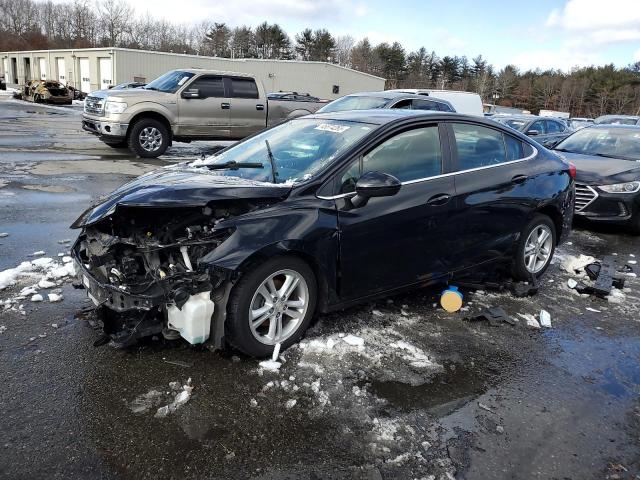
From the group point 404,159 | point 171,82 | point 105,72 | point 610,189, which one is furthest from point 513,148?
point 105,72

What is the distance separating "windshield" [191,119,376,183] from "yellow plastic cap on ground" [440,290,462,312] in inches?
65.1

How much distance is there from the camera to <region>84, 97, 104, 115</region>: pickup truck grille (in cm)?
1188

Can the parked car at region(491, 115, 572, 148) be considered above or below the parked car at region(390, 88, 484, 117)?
below

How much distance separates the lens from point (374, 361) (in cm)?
362

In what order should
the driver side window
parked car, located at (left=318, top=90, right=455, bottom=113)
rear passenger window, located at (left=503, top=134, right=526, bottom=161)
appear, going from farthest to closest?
parked car, located at (left=318, top=90, right=455, bottom=113), rear passenger window, located at (left=503, top=134, right=526, bottom=161), the driver side window

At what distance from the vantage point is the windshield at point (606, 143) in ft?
28.7

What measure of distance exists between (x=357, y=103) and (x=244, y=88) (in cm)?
405

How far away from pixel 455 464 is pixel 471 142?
290 centimetres

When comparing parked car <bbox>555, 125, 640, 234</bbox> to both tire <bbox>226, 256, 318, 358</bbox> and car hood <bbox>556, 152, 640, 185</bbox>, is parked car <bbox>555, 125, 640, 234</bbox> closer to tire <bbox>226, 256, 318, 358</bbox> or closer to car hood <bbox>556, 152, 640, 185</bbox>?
car hood <bbox>556, 152, 640, 185</bbox>

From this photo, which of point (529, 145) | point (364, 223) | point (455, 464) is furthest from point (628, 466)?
point (529, 145)

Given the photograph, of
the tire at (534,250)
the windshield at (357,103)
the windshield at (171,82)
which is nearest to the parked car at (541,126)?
the windshield at (357,103)

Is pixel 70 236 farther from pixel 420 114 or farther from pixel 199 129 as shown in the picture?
pixel 199 129

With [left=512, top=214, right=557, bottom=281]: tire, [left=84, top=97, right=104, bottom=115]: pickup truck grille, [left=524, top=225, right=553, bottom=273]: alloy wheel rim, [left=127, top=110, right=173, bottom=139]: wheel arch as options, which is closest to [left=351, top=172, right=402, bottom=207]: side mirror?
[left=512, top=214, right=557, bottom=281]: tire

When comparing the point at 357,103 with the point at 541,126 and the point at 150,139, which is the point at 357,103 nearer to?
the point at 150,139
